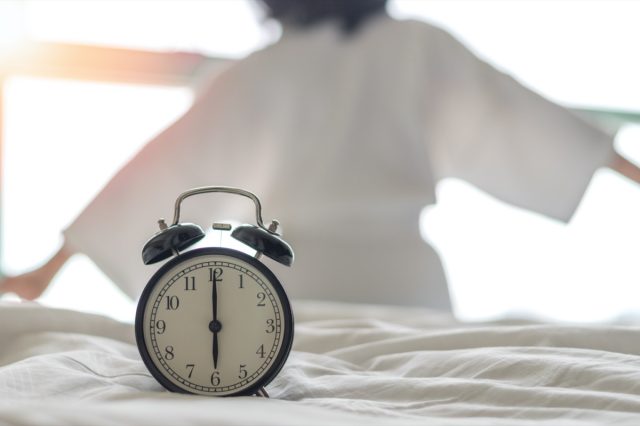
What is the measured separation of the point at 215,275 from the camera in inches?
26.4

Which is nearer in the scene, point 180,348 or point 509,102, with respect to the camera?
point 180,348

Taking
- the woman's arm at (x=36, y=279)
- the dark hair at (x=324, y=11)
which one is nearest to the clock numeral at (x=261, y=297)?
the woman's arm at (x=36, y=279)

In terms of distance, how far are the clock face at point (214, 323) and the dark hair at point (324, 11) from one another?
1.27 meters

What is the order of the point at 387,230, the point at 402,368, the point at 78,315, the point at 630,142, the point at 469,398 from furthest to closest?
1. the point at 630,142
2. the point at 387,230
3. the point at 78,315
4. the point at 402,368
5. the point at 469,398

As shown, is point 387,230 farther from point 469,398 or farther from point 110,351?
point 469,398

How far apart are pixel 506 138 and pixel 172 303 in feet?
3.85

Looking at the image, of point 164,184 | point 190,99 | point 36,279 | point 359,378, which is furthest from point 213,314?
point 190,99

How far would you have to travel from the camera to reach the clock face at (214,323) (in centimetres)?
66

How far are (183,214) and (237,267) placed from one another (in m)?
1.09

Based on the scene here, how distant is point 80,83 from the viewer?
7.52 feet

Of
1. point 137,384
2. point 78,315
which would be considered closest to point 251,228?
point 137,384

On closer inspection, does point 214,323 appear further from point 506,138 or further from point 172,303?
point 506,138

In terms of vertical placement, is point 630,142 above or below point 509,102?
above

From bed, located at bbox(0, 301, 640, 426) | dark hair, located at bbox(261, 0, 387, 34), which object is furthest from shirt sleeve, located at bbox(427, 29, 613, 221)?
bed, located at bbox(0, 301, 640, 426)
